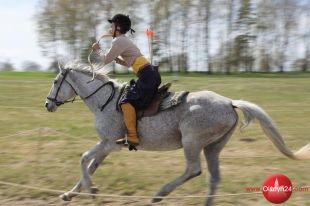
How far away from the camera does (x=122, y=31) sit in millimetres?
7270

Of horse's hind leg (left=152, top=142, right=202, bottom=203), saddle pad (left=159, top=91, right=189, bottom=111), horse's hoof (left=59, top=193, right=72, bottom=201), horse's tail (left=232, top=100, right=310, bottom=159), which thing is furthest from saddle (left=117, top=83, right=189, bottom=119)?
horse's hoof (left=59, top=193, right=72, bottom=201)

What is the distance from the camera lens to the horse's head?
7.70 metres

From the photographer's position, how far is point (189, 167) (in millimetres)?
6855

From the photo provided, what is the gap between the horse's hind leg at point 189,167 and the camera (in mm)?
6782

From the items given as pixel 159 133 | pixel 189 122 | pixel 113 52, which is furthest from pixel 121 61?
pixel 189 122

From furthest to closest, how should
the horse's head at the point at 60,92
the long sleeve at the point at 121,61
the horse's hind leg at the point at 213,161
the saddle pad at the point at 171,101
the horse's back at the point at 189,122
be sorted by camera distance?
the horse's head at the point at 60,92 < the long sleeve at the point at 121,61 < the horse's hind leg at the point at 213,161 < the saddle pad at the point at 171,101 < the horse's back at the point at 189,122

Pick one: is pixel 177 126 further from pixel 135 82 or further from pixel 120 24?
pixel 120 24

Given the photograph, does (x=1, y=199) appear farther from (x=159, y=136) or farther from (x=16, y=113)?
(x=16, y=113)

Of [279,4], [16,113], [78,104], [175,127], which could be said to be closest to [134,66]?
[175,127]

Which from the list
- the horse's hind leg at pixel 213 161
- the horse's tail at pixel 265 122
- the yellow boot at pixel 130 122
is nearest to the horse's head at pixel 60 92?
the yellow boot at pixel 130 122

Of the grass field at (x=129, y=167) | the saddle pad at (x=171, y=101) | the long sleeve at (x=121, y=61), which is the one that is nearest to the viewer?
the saddle pad at (x=171, y=101)

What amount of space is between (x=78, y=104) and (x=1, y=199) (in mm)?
12909

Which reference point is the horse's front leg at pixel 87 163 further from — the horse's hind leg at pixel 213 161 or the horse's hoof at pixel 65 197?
the horse's hind leg at pixel 213 161

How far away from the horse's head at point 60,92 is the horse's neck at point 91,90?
102 mm
